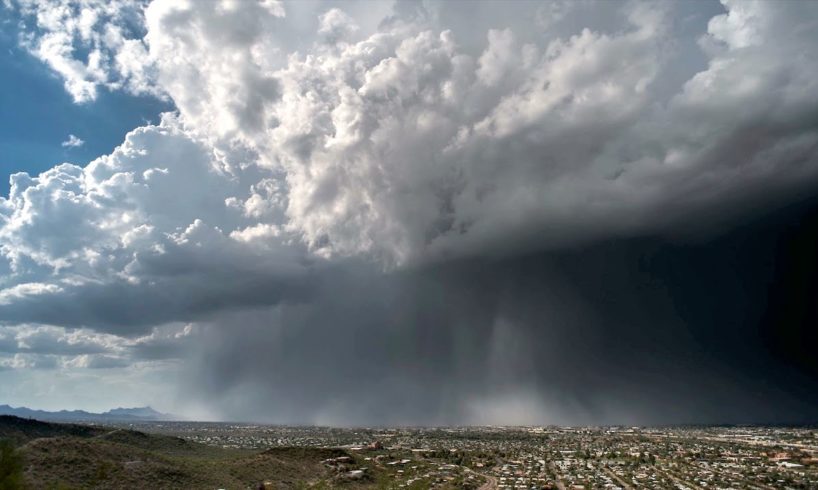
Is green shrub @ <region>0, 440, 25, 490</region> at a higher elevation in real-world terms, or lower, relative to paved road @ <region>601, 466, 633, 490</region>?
higher

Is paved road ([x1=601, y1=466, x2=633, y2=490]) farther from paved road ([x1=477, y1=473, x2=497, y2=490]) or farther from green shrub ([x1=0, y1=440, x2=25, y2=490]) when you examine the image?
green shrub ([x1=0, y1=440, x2=25, y2=490])

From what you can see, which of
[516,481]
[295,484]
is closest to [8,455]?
[295,484]

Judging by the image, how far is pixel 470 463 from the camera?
133 meters

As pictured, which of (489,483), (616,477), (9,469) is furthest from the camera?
(616,477)

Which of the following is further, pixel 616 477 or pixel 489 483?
pixel 616 477

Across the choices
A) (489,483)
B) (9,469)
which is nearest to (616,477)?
(489,483)

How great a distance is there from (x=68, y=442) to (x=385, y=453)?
85492mm

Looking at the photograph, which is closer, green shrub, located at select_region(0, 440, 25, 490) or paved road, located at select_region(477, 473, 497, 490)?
green shrub, located at select_region(0, 440, 25, 490)

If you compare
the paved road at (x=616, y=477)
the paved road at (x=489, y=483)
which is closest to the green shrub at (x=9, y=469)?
the paved road at (x=489, y=483)

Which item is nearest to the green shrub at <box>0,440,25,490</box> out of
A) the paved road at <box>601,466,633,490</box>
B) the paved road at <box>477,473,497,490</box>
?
the paved road at <box>477,473,497,490</box>

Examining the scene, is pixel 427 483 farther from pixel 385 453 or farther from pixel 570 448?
pixel 570 448

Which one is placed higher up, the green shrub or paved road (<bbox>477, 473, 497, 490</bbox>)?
the green shrub

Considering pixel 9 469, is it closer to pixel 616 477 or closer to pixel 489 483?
pixel 489 483

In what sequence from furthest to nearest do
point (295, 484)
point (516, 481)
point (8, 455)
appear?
point (516, 481), point (295, 484), point (8, 455)
